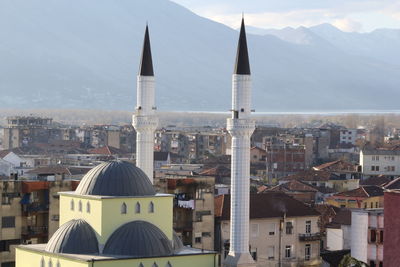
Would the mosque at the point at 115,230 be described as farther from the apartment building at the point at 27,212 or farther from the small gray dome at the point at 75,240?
the apartment building at the point at 27,212

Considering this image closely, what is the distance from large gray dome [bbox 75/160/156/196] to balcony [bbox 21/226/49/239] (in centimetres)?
923

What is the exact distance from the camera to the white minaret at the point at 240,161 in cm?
3984

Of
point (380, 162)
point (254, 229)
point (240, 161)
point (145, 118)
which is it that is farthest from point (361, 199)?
point (380, 162)

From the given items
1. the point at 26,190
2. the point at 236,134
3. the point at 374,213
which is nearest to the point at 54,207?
the point at 26,190

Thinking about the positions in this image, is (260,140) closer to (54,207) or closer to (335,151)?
(335,151)

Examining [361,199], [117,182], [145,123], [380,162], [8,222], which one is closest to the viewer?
[117,182]

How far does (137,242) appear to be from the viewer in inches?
1389

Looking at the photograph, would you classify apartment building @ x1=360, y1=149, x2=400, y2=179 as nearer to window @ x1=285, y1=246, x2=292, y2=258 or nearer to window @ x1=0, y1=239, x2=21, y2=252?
window @ x1=285, y1=246, x2=292, y2=258

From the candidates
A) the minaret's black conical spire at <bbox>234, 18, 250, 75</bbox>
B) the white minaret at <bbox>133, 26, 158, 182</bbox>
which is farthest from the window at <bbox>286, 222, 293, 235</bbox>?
the minaret's black conical spire at <bbox>234, 18, 250, 75</bbox>

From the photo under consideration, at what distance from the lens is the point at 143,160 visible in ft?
146

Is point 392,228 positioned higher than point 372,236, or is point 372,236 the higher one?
point 392,228

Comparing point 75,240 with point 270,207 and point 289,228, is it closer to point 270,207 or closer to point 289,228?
point 270,207

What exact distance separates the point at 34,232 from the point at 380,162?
5419 cm

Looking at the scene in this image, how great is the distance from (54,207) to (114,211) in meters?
10.5
